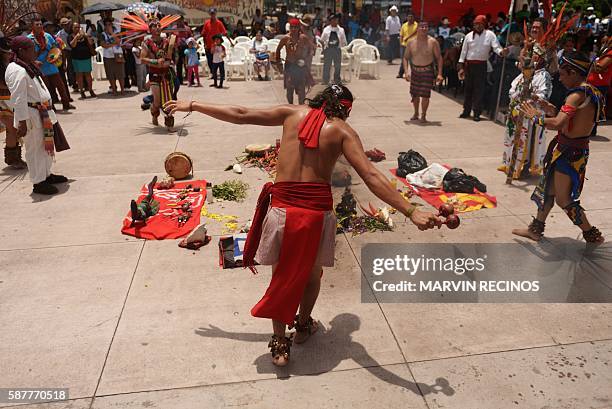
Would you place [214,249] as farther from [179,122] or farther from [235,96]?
[235,96]

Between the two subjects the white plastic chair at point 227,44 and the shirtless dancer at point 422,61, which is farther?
the white plastic chair at point 227,44

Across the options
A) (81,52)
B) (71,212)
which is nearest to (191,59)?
(81,52)

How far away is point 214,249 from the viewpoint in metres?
4.82

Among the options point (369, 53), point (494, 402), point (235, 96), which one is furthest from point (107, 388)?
point (369, 53)

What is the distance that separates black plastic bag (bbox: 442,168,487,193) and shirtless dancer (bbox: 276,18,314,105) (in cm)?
385

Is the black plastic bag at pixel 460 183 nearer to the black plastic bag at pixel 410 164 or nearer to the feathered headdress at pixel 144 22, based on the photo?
the black plastic bag at pixel 410 164

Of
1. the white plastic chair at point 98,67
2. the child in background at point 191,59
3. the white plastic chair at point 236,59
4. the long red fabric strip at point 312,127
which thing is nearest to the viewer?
the long red fabric strip at point 312,127

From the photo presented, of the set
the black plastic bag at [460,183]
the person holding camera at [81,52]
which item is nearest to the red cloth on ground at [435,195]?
the black plastic bag at [460,183]

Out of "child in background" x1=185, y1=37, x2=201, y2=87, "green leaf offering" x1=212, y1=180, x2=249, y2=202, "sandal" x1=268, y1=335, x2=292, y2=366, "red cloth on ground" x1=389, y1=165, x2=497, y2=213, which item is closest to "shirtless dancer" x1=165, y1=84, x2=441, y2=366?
"sandal" x1=268, y1=335, x2=292, y2=366

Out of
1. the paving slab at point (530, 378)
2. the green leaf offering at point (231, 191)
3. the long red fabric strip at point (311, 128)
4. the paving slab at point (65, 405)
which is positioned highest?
the long red fabric strip at point (311, 128)

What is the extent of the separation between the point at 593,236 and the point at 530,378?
213 centimetres

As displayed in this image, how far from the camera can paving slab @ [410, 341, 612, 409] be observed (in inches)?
117

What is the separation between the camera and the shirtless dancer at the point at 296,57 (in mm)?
8805

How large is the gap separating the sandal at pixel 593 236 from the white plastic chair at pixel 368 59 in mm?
11162
